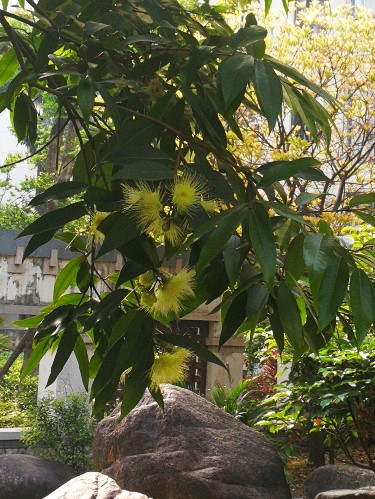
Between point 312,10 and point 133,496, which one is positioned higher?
point 312,10

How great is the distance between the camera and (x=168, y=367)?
1176 mm

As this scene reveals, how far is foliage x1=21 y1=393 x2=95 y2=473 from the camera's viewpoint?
810 cm

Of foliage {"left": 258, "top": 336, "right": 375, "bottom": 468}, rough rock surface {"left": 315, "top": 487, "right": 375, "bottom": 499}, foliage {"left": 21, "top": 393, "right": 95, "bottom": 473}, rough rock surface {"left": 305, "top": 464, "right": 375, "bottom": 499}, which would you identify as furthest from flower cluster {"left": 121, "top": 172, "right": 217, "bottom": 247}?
foliage {"left": 21, "top": 393, "right": 95, "bottom": 473}

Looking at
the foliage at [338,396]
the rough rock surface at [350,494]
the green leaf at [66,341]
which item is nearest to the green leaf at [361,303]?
the green leaf at [66,341]

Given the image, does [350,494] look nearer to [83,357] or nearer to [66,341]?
[83,357]

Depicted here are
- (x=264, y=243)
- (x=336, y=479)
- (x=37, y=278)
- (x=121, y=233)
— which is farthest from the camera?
(x=37, y=278)

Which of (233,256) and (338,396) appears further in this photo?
(338,396)

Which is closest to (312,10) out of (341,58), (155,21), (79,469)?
(341,58)

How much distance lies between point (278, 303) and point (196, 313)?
765 centimetres

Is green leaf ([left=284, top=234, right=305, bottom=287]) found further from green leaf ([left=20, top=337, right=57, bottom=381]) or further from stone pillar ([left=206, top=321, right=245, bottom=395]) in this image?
stone pillar ([left=206, top=321, right=245, bottom=395])

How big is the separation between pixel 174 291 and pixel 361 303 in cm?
25

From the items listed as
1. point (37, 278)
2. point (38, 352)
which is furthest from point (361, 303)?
point (37, 278)

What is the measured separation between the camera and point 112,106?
1120 millimetres

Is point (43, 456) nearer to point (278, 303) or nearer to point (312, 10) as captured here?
point (312, 10)
